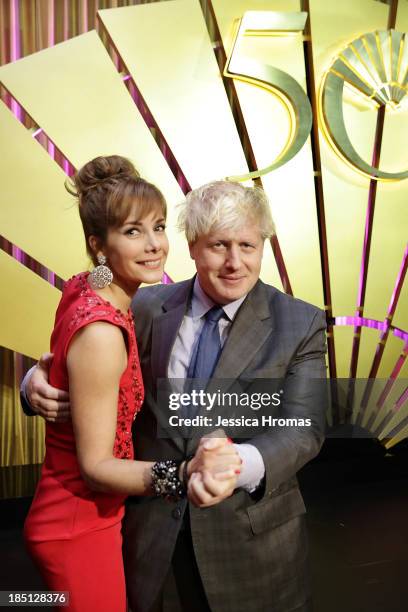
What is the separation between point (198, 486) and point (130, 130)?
2.17 meters

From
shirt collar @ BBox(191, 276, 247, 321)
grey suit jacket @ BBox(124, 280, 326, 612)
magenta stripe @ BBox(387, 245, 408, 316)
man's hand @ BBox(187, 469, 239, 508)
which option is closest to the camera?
man's hand @ BBox(187, 469, 239, 508)

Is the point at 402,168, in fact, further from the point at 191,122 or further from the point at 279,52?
the point at 191,122

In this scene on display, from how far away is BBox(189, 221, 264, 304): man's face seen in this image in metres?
1.41

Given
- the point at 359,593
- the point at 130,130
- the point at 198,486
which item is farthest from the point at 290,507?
the point at 130,130

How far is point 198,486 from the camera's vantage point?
1.06 meters

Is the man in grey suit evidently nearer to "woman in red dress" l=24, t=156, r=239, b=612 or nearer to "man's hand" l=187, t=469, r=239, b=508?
"woman in red dress" l=24, t=156, r=239, b=612

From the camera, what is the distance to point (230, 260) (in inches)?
55.3

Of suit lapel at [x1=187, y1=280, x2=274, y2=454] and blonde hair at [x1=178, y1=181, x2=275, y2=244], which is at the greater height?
blonde hair at [x1=178, y1=181, x2=275, y2=244]

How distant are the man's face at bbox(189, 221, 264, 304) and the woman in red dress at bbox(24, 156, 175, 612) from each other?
0.48ft

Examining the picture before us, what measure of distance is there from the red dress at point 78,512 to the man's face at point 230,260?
9.6 inches

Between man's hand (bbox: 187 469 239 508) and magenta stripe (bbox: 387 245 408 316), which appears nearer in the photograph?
man's hand (bbox: 187 469 239 508)

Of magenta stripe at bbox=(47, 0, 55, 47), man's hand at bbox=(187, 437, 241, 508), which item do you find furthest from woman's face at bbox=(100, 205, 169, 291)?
magenta stripe at bbox=(47, 0, 55, 47)

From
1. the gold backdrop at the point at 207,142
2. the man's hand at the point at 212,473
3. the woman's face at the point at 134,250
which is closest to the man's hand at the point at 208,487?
the man's hand at the point at 212,473

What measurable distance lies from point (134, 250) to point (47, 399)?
0.32 metres
